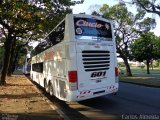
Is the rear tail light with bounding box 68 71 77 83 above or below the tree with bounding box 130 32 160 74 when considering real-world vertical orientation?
below

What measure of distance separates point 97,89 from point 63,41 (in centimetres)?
239

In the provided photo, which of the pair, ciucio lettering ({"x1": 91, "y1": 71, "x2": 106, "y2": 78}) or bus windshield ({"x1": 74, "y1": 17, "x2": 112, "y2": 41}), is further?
ciucio lettering ({"x1": 91, "y1": 71, "x2": 106, "y2": 78})

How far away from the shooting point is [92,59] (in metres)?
13.4

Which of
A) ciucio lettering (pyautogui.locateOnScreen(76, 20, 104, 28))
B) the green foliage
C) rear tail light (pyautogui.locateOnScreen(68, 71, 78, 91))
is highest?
the green foliage

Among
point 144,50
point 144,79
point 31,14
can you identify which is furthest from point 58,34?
point 144,50

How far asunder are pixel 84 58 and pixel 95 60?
0.61m

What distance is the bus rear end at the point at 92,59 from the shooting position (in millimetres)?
12789

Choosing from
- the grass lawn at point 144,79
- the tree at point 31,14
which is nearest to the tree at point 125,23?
the grass lawn at point 144,79

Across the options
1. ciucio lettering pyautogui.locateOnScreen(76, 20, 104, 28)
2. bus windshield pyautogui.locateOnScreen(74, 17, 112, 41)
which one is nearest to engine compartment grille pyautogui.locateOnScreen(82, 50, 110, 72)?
bus windshield pyautogui.locateOnScreen(74, 17, 112, 41)

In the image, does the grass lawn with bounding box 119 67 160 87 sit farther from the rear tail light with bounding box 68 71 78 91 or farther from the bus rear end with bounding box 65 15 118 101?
the rear tail light with bounding box 68 71 78 91

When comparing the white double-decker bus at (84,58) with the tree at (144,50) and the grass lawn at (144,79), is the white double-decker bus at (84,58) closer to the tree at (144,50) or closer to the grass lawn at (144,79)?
the grass lawn at (144,79)

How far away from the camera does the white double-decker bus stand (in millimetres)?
12773

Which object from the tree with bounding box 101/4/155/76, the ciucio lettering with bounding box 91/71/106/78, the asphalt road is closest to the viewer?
the asphalt road

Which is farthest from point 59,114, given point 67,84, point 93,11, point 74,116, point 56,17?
point 93,11
